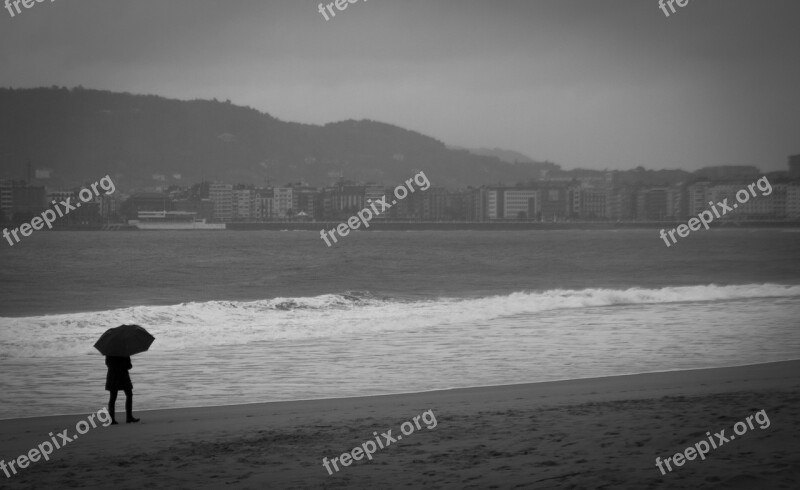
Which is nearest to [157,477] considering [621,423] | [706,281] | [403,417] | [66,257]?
[403,417]

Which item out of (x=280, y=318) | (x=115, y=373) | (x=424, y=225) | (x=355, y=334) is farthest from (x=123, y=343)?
(x=424, y=225)

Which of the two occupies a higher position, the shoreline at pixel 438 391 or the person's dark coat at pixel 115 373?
the person's dark coat at pixel 115 373

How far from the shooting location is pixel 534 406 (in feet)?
36.2

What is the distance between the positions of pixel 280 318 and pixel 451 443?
1746 centimetres

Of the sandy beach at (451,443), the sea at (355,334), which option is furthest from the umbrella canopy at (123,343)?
the sea at (355,334)

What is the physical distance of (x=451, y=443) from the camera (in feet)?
28.3

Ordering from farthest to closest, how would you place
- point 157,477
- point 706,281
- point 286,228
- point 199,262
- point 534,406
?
point 286,228 → point 199,262 → point 706,281 → point 534,406 → point 157,477

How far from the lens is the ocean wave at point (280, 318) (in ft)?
65.4

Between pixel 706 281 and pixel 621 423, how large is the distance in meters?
42.8

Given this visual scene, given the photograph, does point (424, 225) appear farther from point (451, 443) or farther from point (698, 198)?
point (451, 443)

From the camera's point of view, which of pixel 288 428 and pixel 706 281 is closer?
pixel 288 428

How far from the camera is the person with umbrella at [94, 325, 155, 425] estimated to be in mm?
10320

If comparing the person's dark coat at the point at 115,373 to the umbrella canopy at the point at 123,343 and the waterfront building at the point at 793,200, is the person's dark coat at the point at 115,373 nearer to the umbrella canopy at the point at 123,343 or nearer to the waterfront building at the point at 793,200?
the umbrella canopy at the point at 123,343

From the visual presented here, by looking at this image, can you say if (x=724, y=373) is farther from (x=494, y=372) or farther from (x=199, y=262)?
(x=199, y=262)
